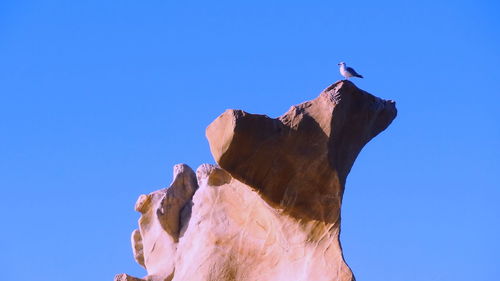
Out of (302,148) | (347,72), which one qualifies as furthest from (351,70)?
(302,148)

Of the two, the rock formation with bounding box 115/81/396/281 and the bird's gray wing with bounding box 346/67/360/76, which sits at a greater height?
the bird's gray wing with bounding box 346/67/360/76

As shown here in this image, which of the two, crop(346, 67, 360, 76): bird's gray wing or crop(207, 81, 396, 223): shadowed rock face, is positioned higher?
crop(346, 67, 360, 76): bird's gray wing

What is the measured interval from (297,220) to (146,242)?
4.36 metres

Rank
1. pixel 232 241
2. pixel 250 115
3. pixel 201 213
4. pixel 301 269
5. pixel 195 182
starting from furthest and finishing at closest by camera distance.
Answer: pixel 195 182 → pixel 201 213 → pixel 232 241 → pixel 301 269 → pixel 250 115

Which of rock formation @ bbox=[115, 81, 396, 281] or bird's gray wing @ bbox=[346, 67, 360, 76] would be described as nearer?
rock formation @ bbox=[115, 81, 396, 281]

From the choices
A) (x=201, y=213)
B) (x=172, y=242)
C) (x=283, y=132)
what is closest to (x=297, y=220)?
(x=283, y=132)

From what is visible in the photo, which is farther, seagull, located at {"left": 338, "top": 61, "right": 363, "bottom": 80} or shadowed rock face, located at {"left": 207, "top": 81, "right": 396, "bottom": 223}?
seagull, located at {"left": 338, "top": 61, "right": 363, "bottom": 80}

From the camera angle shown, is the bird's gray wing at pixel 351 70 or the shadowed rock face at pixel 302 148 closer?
the shadowed rock face at pixel 302 148

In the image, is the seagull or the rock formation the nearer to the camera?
the rock formation

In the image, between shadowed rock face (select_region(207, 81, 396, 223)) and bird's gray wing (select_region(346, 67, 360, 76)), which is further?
bird's gray wing (select_region(346, 67, 360, 76))

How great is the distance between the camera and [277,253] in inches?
412

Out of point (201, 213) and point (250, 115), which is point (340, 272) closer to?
point (250, 115)

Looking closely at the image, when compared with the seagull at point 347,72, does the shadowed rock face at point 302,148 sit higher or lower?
lower

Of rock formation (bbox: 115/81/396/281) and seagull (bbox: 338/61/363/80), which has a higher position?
seagull (bbox: 338/61/363/80)
